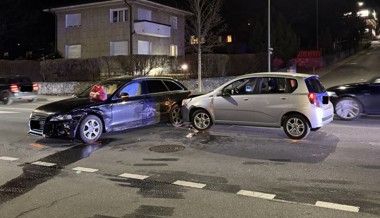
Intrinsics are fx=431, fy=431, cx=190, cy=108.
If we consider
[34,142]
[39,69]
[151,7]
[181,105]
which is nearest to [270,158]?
[181,105]

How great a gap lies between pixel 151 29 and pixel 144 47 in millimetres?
1795

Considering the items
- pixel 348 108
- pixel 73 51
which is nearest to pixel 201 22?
pixel 73 51

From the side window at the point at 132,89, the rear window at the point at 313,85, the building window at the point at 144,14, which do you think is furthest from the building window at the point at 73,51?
the rear window at the point at 313,85

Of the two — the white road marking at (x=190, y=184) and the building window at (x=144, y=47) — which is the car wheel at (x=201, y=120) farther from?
the building window at (x=144, y=47)

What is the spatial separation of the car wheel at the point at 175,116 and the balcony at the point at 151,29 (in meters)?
22.3

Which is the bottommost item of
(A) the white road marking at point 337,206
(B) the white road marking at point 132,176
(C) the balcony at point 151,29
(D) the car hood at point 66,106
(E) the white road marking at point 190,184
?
(A) the white road marking at point 337,206

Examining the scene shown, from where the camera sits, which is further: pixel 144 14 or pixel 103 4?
pixel 144 14

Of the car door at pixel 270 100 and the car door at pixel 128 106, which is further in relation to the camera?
the car door at pixel 128 106

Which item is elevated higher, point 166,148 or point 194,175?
point 166,148

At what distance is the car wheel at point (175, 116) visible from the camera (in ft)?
38.3

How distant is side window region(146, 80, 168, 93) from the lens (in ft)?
36.9

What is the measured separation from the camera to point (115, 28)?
34281 millimetres

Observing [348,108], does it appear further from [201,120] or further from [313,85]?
[201,120]

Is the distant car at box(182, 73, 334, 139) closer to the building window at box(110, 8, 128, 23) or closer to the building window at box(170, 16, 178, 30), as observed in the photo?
the building window at box(110, 8, 128, 23)
